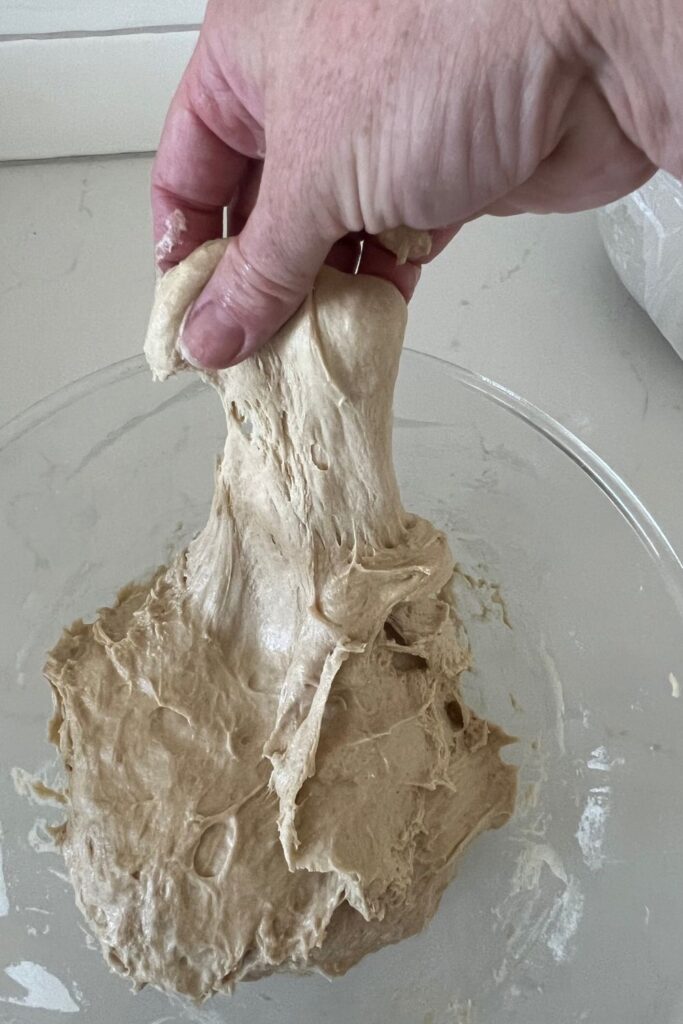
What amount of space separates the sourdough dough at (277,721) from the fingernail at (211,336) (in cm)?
2

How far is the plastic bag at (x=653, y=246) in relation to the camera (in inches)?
40.9

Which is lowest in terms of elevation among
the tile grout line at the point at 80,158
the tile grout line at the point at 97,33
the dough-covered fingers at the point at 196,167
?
the tile grout line at the point at 80,158

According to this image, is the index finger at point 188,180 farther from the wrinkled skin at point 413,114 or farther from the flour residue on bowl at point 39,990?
the flour residue on bowl at point 39,990

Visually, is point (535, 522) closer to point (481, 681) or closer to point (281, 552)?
point (481, 681)

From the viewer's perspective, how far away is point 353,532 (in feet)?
2.23

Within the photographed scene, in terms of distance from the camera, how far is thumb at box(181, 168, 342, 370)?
0.52 metres

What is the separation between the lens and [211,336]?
59 cm

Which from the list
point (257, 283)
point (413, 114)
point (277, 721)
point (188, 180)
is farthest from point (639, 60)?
point (277, 721)

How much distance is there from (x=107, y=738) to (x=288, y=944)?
210 millimetres

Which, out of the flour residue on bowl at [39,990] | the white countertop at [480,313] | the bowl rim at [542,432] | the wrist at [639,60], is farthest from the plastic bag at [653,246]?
the flour residue on bowl at [39,990]

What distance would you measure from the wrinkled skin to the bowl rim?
1.12 ft

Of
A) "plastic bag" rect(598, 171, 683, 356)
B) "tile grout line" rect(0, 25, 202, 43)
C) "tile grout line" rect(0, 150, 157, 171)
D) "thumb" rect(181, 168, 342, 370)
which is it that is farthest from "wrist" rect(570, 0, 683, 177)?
"tile grout line" rect(0, 150, 157, 171)

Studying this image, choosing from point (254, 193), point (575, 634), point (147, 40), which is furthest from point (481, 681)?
point (147, 40)

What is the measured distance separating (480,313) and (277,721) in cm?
70
